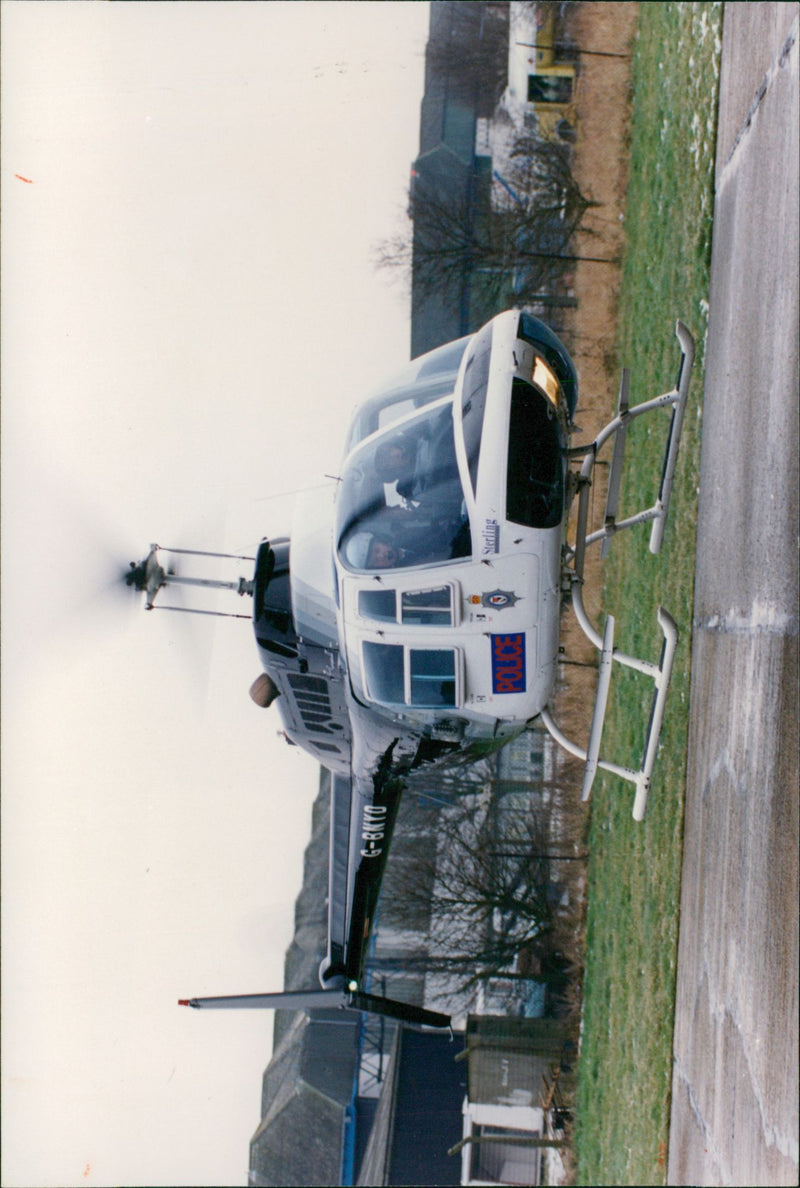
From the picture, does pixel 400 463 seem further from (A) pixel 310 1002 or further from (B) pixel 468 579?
(A) pixel 310 1002

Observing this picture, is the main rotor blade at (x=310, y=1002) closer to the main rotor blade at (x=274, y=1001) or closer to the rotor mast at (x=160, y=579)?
the main rotor blade at (x=274, y=1001)

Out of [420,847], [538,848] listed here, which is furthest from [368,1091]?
[538,848]

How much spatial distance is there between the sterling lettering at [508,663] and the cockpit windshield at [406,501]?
951 mm

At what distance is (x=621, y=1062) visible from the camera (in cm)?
1313

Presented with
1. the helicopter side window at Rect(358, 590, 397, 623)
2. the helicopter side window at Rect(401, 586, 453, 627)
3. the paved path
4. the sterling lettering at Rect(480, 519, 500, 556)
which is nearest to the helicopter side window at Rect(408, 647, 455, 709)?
the helicopter side window at Rect(401, 586, 453, 627)

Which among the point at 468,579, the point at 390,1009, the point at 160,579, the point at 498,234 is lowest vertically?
the point at 390,1009

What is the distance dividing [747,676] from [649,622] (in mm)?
4312

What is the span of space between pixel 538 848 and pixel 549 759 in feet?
7.54

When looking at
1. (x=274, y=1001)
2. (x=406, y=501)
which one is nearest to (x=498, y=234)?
(x=406, y=501)

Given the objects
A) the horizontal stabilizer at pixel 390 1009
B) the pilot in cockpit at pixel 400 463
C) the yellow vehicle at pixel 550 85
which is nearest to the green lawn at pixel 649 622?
the yellow vehicle at pixel 550 85

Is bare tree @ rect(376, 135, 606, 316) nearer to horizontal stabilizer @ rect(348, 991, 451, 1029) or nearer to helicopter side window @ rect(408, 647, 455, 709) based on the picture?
helicopter side window @ rect(408, 647, 455, 709)

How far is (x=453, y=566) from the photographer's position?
870cm

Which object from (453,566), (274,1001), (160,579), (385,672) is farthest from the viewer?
(160,579)

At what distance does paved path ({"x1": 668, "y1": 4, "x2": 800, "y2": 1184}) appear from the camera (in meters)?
7.41
